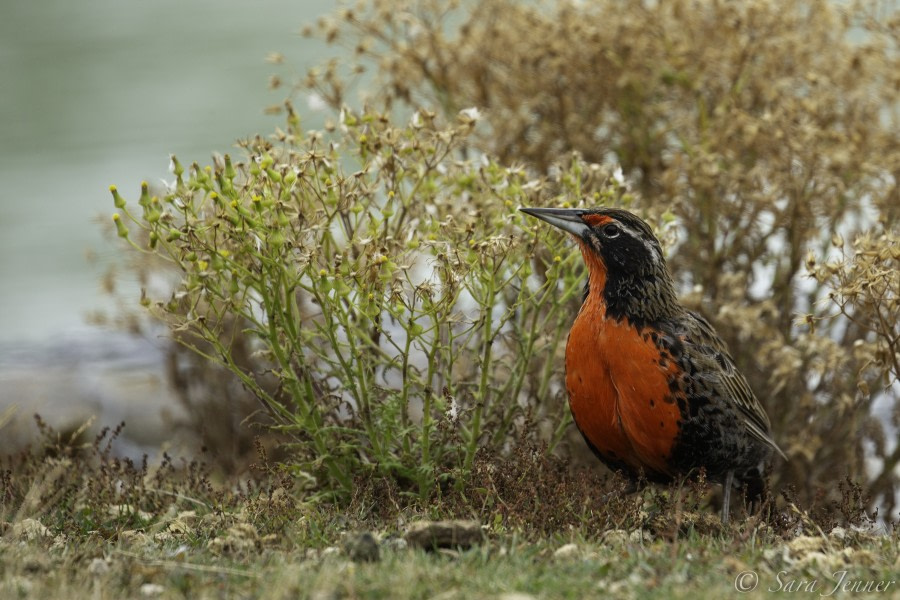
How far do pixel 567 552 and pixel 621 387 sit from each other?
1039mm

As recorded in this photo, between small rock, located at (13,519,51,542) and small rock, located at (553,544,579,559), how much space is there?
2.18 metres

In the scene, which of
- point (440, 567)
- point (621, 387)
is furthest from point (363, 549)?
point (621, 387)

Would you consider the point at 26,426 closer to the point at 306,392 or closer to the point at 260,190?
the point at 306,392

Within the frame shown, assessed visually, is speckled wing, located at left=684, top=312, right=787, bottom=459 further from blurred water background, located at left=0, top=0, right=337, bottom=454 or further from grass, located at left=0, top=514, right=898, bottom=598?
blurred water background, located at left=0, top=0, right=337, bottom=454

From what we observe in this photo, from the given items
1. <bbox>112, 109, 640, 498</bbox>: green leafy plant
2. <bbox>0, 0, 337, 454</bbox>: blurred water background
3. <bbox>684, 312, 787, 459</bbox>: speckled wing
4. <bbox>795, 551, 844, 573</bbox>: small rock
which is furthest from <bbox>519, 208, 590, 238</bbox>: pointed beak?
<bbox>0, 0, 337, 454</bbox>: blurred water background

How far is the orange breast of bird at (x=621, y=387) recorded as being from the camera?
18.1ft

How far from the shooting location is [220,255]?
5.39 meters

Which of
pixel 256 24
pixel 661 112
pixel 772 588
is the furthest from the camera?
pixel 256 24

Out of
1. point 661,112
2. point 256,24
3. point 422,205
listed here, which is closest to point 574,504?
point 422,205

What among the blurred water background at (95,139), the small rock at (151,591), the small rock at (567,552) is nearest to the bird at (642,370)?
the small rock at (567,552)

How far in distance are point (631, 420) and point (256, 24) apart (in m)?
18.7

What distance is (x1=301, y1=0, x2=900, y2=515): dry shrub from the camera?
7074 millimetres

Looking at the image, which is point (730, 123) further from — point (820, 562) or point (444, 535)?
point (444, 535)

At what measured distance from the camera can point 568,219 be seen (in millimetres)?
5605
